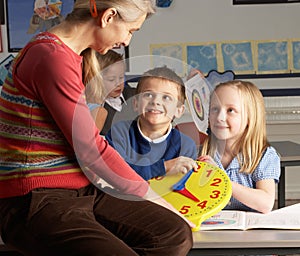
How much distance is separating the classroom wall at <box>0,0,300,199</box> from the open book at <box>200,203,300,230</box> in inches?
104

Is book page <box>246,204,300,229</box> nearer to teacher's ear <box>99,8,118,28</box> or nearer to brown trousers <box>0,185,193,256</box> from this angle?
brown trousers <box>0,185,193,256</box>

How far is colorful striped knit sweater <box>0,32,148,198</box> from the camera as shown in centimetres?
152

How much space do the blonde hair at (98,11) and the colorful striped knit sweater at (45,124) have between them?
0.08m

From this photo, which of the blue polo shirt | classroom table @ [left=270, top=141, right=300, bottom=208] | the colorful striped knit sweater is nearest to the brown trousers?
the colorful striped knit sweater

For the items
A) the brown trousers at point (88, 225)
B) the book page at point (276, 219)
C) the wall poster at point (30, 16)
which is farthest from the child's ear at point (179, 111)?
the wall poster at point (30, 16)

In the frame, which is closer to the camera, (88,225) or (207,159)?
(88,225)

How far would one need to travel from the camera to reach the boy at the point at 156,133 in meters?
1.67

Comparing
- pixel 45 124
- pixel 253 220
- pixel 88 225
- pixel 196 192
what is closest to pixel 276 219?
pixel 253 220

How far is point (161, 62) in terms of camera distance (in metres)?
1.70

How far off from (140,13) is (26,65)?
277mm

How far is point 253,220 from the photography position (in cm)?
185

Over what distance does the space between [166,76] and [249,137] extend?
1.72 ft

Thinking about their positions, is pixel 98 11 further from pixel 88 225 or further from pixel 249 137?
pixel 249 137

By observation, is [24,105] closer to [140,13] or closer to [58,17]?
[140,13]
